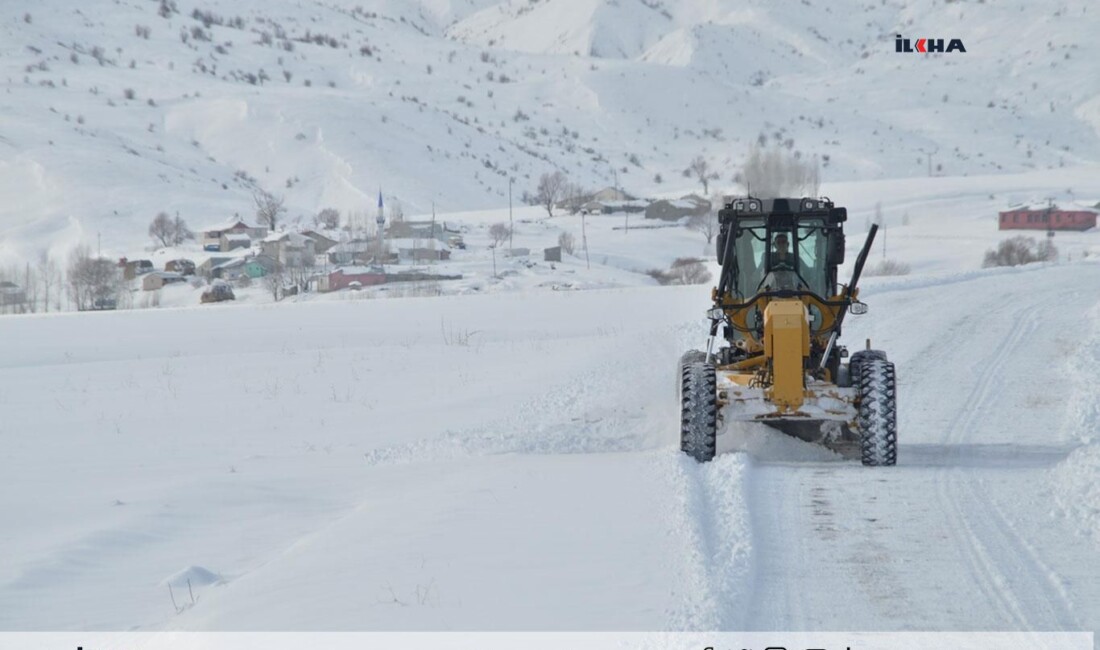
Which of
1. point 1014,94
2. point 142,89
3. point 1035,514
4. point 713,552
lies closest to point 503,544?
point 713,552

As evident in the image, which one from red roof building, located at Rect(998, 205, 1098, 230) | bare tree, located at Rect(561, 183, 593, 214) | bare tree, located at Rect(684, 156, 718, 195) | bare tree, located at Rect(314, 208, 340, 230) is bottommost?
red roof building, located at Rect(998, 205, 1098, 230)

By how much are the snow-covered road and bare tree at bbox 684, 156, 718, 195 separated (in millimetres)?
93717

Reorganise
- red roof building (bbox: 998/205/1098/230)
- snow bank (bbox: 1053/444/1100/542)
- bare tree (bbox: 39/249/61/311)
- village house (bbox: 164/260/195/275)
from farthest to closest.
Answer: red roof building (bbox: 998/205/1098/230) → village house (bbox: 164/260/195/275) → bare tree (bbox: 39/249/61/311) → snow bank (bbox: 1053/444/1100/542)

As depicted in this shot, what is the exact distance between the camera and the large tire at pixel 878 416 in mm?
10945

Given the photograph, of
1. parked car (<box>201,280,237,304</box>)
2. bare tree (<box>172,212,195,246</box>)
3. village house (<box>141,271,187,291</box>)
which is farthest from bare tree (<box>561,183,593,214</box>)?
parked car (<box>201,280,237,304</box>)

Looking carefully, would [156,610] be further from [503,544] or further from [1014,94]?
[1014,94]

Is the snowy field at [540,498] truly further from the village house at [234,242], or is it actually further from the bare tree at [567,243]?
the village house at [234,242]

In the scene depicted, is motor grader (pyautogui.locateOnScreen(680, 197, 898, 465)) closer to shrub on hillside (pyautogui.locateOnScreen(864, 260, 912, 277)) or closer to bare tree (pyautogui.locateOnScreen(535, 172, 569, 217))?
shrub on hillside (pyautogui.locateOnScreen(864, 260, 912, 277))

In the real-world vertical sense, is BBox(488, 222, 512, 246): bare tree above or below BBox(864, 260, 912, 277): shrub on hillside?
above

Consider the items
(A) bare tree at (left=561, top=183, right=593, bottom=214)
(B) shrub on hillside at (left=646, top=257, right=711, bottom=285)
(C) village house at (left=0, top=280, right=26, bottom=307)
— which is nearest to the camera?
(B) shrub on hillside at (left=646, top=257, right=711, bottom=285)

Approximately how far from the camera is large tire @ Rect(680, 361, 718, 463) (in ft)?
36.6

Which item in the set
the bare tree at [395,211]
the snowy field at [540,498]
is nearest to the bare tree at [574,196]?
the bare tree at [395,211]

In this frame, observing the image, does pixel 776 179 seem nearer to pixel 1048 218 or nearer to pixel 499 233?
pixel 1048 218

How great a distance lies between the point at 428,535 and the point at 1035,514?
4.55 meters
